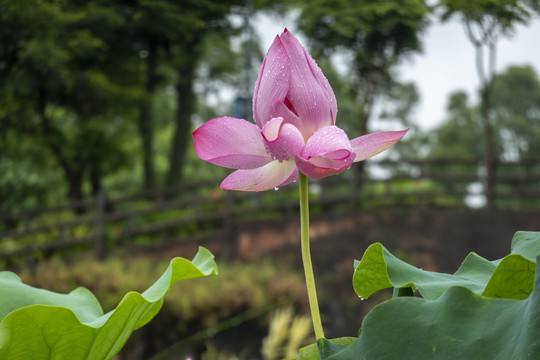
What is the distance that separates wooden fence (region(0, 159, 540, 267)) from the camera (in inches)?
330

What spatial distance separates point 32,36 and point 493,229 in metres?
6.62

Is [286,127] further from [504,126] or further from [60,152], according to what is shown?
[504,126]

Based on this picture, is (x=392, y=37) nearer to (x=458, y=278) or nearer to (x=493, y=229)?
(x=493, y=229)

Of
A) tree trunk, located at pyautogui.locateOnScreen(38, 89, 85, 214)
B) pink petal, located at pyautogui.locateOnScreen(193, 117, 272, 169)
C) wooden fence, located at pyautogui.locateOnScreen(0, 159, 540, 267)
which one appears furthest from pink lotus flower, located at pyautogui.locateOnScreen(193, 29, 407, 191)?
tree trunk, located at pyautogui.locateOnScreen(38, 89, 85, 214)

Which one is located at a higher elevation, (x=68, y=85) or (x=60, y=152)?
(x=68, y=85)

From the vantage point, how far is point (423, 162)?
9.29 m

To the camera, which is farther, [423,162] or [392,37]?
[392,37]

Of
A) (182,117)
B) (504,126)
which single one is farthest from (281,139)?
(504,126)

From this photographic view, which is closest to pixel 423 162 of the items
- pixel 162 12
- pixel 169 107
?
pixel 162 12

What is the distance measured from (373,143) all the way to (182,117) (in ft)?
36.8

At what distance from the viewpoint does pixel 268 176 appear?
1.69 feet

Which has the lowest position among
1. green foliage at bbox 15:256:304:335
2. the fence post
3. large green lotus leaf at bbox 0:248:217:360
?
green foliage at bbox 15:256:304:335

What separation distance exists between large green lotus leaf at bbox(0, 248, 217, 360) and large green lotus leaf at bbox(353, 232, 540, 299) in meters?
0.16

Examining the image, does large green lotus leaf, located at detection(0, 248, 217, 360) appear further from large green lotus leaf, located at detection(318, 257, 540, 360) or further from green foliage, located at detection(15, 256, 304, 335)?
green foliage, located at detection(15, 256, 304, 335)
